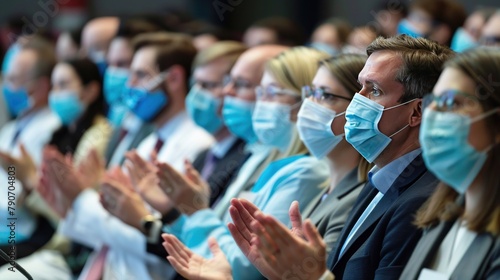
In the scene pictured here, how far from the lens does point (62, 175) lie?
449 centimetres

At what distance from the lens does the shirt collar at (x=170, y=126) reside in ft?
15.8

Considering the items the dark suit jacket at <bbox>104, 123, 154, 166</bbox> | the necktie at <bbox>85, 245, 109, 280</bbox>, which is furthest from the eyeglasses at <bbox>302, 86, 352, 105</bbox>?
the dark suit jacket at <bbox>104, 123, 154, 166</bbox>

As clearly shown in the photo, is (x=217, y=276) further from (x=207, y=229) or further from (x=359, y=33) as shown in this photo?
(x=359, y=33)

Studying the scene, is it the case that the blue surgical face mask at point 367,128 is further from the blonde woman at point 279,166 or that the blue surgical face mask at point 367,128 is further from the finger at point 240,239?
the blonde woman at point 279,166

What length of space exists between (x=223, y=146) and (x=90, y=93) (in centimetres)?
184

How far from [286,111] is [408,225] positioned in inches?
48.2

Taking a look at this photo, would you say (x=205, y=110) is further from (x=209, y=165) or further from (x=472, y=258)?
(x=472, y=258)

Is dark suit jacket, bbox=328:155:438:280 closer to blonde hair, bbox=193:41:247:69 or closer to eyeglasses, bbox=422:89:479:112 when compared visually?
eyeglasses, bbox=422:89:479:112

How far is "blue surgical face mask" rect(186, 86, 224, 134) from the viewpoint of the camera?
4410mm

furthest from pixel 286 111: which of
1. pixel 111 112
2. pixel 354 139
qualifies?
pixel 111 112

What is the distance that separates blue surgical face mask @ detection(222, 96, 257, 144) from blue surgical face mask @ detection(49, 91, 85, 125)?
76.4 inches

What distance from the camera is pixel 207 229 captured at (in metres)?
3.38

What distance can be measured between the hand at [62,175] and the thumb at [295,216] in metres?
2.25

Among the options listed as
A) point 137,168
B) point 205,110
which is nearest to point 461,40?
Result: point 205,110
